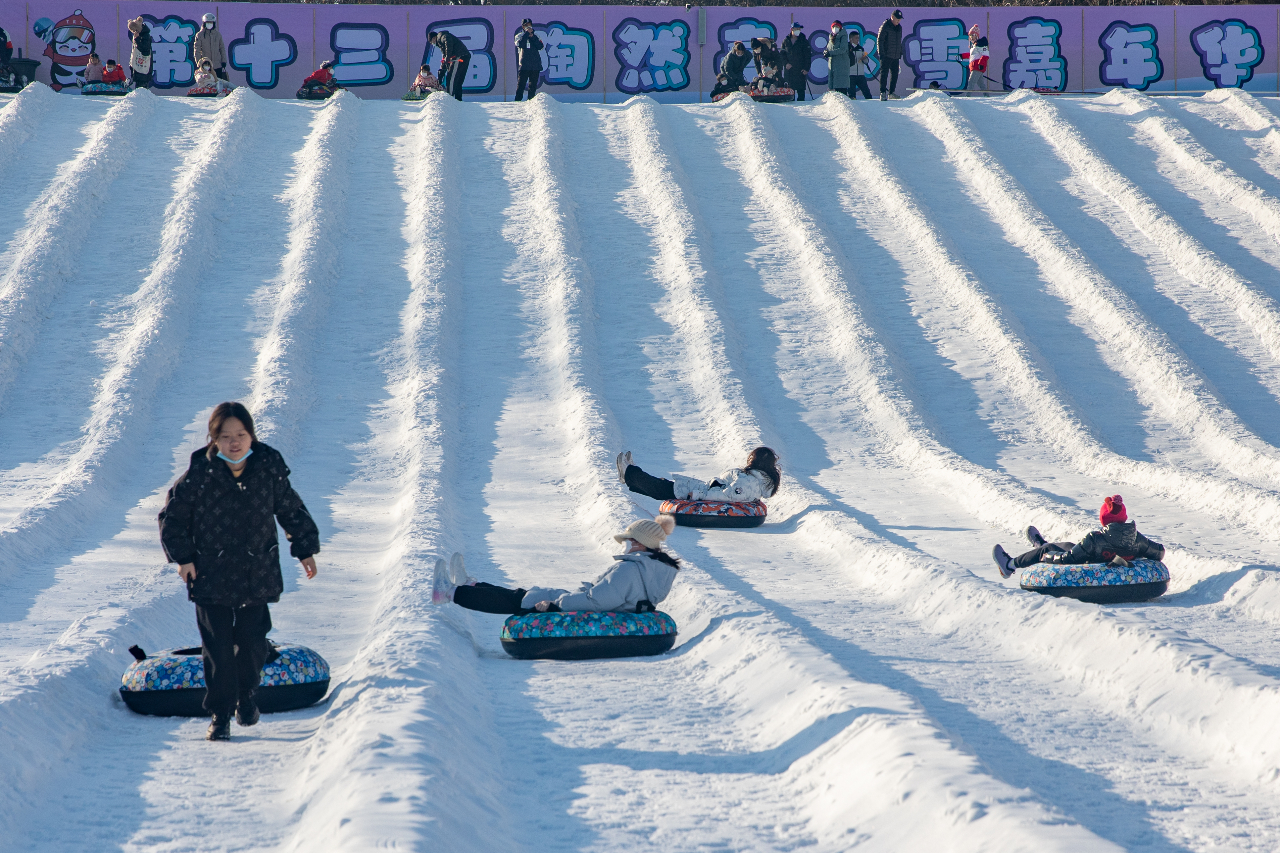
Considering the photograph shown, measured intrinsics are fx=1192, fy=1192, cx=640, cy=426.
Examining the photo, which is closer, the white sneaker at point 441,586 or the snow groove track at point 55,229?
the white sneaker at point 441,586

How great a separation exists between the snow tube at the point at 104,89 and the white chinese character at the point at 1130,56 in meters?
17.3

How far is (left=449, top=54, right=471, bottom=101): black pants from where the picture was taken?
794 inches

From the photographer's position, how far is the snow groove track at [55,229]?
12.5 m

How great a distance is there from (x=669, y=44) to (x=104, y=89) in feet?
31.8

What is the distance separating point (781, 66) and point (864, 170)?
3.64 m

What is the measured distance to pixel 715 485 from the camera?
873 cm

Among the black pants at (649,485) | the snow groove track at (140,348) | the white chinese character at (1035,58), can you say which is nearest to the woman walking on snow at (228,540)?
the snow groove track at (140,348)

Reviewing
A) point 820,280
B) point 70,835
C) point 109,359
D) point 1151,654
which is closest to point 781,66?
point 820,280

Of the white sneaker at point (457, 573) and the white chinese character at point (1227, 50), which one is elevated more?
the white chinese character at point (1227, 50)

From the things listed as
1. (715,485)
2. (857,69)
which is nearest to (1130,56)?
(857,69)

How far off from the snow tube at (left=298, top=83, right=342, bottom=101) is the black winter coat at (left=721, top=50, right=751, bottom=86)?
672cm

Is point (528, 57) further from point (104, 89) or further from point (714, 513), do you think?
point (714, 513)

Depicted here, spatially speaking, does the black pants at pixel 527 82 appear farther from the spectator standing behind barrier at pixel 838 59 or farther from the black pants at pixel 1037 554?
the black pants at pixel 1037 554

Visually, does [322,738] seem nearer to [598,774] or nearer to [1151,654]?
[598,774]
